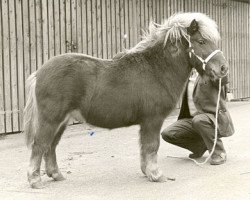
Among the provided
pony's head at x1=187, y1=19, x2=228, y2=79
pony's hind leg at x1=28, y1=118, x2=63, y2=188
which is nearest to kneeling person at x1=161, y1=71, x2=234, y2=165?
pony's head at x1=187, y1=19, x2=228, y2=79

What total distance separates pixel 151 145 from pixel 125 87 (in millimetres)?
790

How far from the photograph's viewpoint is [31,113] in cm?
649

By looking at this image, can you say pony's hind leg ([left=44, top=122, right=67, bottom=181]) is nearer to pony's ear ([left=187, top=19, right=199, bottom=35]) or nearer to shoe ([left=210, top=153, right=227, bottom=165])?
pony's ear ([left=187, top=19, right=199, bottom=35])

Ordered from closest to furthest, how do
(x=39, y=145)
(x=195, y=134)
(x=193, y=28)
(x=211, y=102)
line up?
(x=39, y=145)
(x=193, y=28)
(x=211, y=102)
(x=195, y=134)

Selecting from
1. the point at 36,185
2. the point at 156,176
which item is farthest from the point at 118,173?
the point at 36,185

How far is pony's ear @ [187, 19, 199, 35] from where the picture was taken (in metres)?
6.51

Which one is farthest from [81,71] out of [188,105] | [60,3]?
[60,3]

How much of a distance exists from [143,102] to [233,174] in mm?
1552

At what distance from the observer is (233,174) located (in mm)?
6906

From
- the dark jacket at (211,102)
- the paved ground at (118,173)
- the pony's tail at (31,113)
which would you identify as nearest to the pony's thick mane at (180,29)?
the dark jacket at (211,102)

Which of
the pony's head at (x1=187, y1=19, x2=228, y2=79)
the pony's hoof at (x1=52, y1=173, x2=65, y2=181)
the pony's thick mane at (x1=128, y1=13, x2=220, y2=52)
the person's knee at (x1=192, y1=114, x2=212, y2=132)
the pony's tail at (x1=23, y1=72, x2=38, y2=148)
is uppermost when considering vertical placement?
the pony's thick mane at (x1=128, y1=13, x2=220, y2=52)

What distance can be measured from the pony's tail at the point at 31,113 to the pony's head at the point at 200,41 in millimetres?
1762

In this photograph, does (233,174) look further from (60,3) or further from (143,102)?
(60,3)

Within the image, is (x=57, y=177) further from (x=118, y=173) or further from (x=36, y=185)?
(x=118, y=173)
